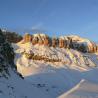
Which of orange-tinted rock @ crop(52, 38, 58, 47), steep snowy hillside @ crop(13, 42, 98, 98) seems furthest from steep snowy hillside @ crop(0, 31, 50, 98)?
orange-tinted rock @ crop(52, 38, 58, 47)

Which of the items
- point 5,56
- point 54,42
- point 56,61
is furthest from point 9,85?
point 54,42

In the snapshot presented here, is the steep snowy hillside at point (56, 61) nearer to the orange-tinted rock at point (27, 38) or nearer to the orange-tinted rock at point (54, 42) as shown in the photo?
the orange-tinted rock at point (54, 42)

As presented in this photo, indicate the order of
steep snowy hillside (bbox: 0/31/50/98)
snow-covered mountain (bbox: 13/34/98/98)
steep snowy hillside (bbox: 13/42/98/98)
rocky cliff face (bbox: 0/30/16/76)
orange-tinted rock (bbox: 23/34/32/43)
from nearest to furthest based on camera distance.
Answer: steep snowy hillside (bbox: 0/31/50/98) < rocky cliff face (bbox: 0/30/16/76) < snow-covered mountain (bbox: 13/34/98/98) < steep snowy hillside (bbox: 13/42/98/98) < orange-tinted rock (bbox: 23/34/32/43)

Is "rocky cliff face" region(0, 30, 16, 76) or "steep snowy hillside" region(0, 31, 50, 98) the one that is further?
"rocky cliff face" region(0, 30, 16, 76)

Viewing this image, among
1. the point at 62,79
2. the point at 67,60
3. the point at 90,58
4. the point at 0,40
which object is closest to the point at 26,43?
the point at 67,60

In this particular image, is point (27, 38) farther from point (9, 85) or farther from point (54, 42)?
point (9, 85)

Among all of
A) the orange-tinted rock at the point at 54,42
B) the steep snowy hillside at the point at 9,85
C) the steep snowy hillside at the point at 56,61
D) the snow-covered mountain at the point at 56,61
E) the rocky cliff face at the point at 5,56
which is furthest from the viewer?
the orange-tinted rock at the point at 54,42

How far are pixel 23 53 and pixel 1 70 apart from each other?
118164 mm

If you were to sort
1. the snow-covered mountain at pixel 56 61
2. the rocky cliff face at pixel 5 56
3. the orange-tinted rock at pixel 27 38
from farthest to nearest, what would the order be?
the orange-tinted rock at pixel 27 38
the snow-covered mountain at pixel 56 61
the rocky cliff face at pixel 5 56

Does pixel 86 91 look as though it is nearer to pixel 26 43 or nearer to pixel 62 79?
pixel 62 79

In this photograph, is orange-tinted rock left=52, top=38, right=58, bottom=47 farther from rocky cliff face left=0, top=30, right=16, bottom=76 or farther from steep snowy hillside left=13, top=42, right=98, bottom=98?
rocky cliff face left=0, top=30, right=16, bottom=76

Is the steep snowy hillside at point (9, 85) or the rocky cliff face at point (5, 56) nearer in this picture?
the steep snowy hillside at point (9, 85)

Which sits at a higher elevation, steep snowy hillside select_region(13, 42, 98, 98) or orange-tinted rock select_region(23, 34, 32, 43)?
orange-tinted rock select_region(23, 34, 32, 43)

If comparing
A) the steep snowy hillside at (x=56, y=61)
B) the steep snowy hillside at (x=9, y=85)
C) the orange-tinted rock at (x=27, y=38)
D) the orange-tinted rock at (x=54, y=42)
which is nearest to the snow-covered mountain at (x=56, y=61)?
the steep snowy hillside at (x=56, y=61)
